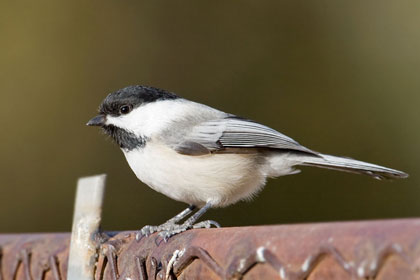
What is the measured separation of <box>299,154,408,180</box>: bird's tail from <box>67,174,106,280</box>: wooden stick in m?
0.87

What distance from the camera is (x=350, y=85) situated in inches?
130

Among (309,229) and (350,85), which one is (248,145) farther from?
(350,85)

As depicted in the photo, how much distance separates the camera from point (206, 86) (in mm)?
3355

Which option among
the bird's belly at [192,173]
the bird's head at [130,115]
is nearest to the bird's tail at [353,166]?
the bird's belly at [192,173]

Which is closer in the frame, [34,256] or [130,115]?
[34,256]

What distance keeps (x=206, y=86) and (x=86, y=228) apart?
230 cm

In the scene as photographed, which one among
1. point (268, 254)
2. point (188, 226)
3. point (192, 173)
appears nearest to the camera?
point (268, 254)

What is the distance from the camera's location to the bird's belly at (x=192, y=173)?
5.78ft

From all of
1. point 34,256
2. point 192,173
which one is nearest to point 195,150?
point 192,173

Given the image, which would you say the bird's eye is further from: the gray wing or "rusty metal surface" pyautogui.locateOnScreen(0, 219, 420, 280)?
"rusty metal surface" pyautogui.locateOnScreen(0, 219, 420, 280)

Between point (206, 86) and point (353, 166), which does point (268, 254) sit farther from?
point (206, 86)

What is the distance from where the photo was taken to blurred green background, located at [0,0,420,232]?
3.25 metres

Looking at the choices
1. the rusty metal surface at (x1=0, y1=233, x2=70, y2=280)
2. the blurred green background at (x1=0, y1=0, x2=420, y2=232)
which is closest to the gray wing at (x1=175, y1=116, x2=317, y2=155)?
the rusty metal surface at (x1=0, y1=233, x2=70, y2=280)

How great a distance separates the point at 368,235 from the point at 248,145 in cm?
130
